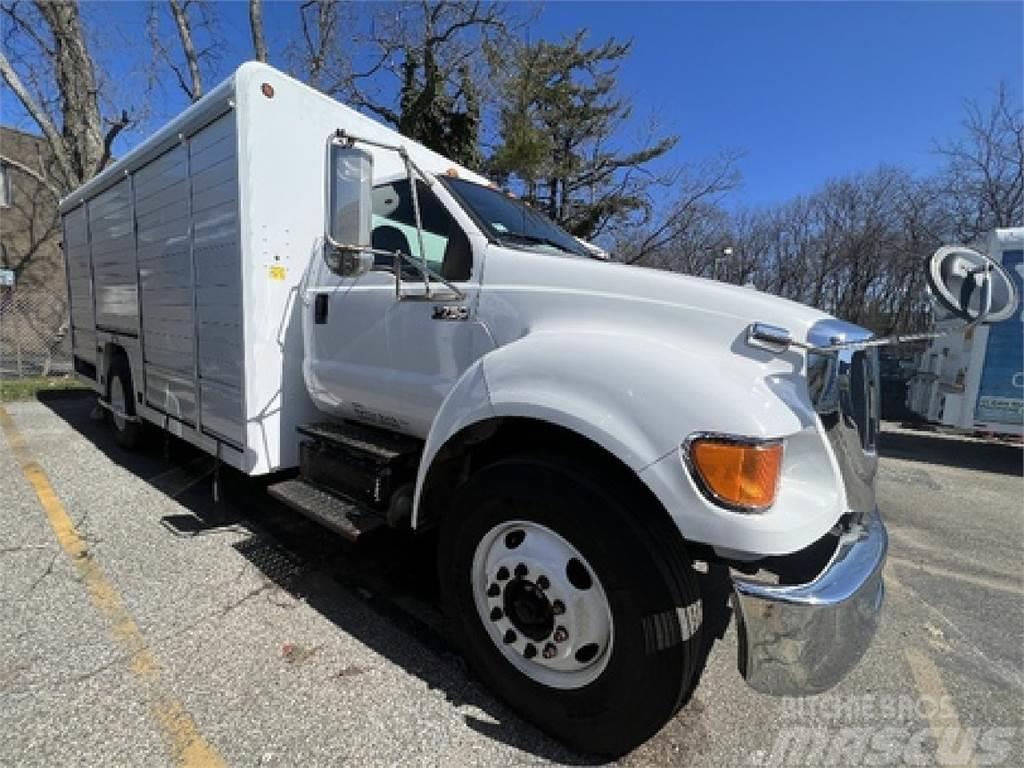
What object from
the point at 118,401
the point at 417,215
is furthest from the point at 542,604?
the point at 118,401

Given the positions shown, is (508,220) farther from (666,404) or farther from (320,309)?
(666,404)

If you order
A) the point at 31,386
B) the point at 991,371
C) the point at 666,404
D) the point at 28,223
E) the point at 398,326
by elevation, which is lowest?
the point at 31,386

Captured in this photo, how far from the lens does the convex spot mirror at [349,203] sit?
243 centimetres

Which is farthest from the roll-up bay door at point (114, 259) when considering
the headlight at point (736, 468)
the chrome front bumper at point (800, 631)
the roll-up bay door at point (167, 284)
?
the chrome front bumper at point (800, 631)

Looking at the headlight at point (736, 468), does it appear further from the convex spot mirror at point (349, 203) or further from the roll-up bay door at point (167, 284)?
the roll-up bay door at point (167, 284)

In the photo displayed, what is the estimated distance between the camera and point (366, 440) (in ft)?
10.2

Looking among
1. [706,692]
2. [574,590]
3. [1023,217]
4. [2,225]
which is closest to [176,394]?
[574,590]

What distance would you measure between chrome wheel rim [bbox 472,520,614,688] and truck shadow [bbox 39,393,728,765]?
11.9 inches

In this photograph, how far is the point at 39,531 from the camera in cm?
386

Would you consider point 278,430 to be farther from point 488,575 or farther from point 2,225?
point 2,225

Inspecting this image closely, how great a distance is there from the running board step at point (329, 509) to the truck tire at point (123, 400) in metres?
3.31

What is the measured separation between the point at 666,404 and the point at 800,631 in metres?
0.81

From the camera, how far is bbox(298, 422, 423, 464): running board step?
2902 millimetres

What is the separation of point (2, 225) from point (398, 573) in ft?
86.5
